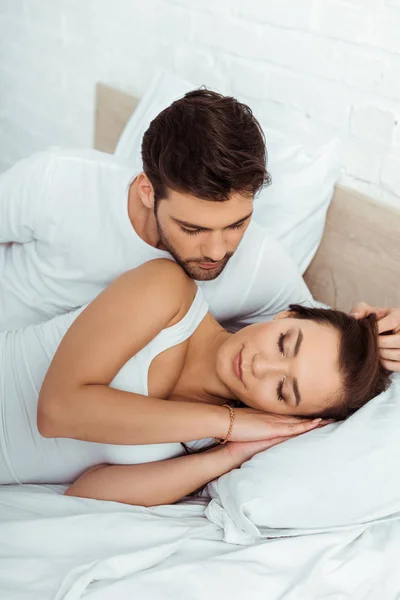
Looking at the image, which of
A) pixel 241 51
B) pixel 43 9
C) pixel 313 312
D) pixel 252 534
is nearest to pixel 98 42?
pixel 43 9

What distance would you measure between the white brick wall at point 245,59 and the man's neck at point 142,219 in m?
0.57

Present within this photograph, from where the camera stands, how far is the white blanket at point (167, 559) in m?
1.12

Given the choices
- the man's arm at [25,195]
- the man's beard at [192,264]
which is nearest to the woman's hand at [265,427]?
the man's beard at [192,264]

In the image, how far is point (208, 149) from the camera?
1.33m

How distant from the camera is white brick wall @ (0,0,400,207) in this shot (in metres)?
1.71

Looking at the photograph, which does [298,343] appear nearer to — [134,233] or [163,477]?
[163,477]

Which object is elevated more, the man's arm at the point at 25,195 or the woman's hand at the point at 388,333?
the man's arm at the point at 25,195

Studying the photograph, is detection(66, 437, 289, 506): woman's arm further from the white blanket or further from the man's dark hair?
the man's dark hair

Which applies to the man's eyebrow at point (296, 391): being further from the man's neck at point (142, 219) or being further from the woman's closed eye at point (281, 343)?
the man's neck at point (142, 219)

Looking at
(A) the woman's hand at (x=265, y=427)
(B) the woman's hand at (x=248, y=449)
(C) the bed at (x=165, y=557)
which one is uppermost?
(A) the woman's hand at (x=265, y=427)

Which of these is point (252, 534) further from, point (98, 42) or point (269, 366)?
point (98, 42)

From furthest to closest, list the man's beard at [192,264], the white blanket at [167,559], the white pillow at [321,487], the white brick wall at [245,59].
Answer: the white brick wall at [245,59] < the man's beard at [192,264] < the white pillow at [321,487] < the white blanket at [167,559]

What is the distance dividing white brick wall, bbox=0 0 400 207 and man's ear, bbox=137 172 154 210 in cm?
60

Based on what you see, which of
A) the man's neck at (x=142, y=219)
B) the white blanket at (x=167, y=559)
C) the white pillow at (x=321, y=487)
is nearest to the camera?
the white blanket at (x=167, y=559)
